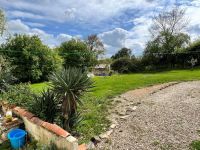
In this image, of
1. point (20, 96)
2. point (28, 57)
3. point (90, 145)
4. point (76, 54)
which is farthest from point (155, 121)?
point (76, 54)

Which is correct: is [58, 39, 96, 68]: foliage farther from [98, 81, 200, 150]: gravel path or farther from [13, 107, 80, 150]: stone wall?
[13, 107, 80, 150]: stone wall

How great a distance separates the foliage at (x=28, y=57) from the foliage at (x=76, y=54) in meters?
13.5

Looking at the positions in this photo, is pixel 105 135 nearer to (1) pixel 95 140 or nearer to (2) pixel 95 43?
(1) pixel 95 140

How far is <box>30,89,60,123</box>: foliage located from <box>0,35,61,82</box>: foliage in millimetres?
18663

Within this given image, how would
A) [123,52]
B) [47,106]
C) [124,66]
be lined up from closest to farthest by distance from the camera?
[47,106]
[124,66]
[123,52]

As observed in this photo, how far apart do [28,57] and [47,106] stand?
19.5 m

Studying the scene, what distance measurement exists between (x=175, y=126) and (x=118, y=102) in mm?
3500

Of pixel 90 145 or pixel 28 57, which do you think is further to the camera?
pixel 28 57

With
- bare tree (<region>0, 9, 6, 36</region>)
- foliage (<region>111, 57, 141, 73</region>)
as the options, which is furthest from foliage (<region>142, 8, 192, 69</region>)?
bare tree (<region>0, 9, 6, 36</region>)

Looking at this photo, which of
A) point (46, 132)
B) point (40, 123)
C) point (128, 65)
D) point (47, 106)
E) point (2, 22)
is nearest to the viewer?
point (46, 132)

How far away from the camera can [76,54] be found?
42594mm

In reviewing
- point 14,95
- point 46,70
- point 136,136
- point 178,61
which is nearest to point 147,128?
point 136,136

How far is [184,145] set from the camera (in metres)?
6.30

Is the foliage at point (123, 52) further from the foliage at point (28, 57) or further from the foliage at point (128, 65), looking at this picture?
the foliage at point (28, 57)
